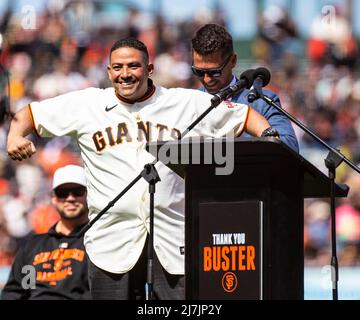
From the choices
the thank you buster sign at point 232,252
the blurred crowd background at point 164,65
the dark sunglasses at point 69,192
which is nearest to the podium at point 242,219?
the thank you buster sign at point 232,252

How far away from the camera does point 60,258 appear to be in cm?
Answer: 848

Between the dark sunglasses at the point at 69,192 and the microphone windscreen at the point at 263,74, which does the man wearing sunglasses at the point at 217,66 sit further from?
the dark sunglasses at the point at 69,192

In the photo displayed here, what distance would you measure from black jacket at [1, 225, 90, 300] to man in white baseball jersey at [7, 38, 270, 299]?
1.71m

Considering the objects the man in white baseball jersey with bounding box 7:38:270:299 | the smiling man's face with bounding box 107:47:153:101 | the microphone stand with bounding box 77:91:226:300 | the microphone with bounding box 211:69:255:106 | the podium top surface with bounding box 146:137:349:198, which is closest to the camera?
the podium top surface with bounding box 146:137:349:198

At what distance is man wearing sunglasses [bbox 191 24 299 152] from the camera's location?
7121mm

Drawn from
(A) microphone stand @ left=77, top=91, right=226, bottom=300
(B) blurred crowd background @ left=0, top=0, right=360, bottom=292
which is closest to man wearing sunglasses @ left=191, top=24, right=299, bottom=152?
(A) microphone stand @ left=77, top=91, right=226, bottom=300

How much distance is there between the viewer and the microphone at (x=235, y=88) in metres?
6.17

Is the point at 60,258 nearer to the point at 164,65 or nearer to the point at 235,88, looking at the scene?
the point at 235,88

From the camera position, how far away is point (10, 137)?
21.3ft

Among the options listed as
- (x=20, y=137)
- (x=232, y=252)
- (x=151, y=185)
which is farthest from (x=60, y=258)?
(x=232, y=252)

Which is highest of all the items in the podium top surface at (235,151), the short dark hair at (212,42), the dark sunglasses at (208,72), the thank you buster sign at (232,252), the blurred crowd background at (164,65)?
the blurred crowd background at (164,65)

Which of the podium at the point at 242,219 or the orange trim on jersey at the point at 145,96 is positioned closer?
the podium at the point at 242,219

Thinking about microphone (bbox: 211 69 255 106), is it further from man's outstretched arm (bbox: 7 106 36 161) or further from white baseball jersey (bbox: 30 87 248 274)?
man's outstretched arm (bbox: 7 106 36 161)

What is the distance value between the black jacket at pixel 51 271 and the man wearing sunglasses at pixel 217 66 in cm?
164
